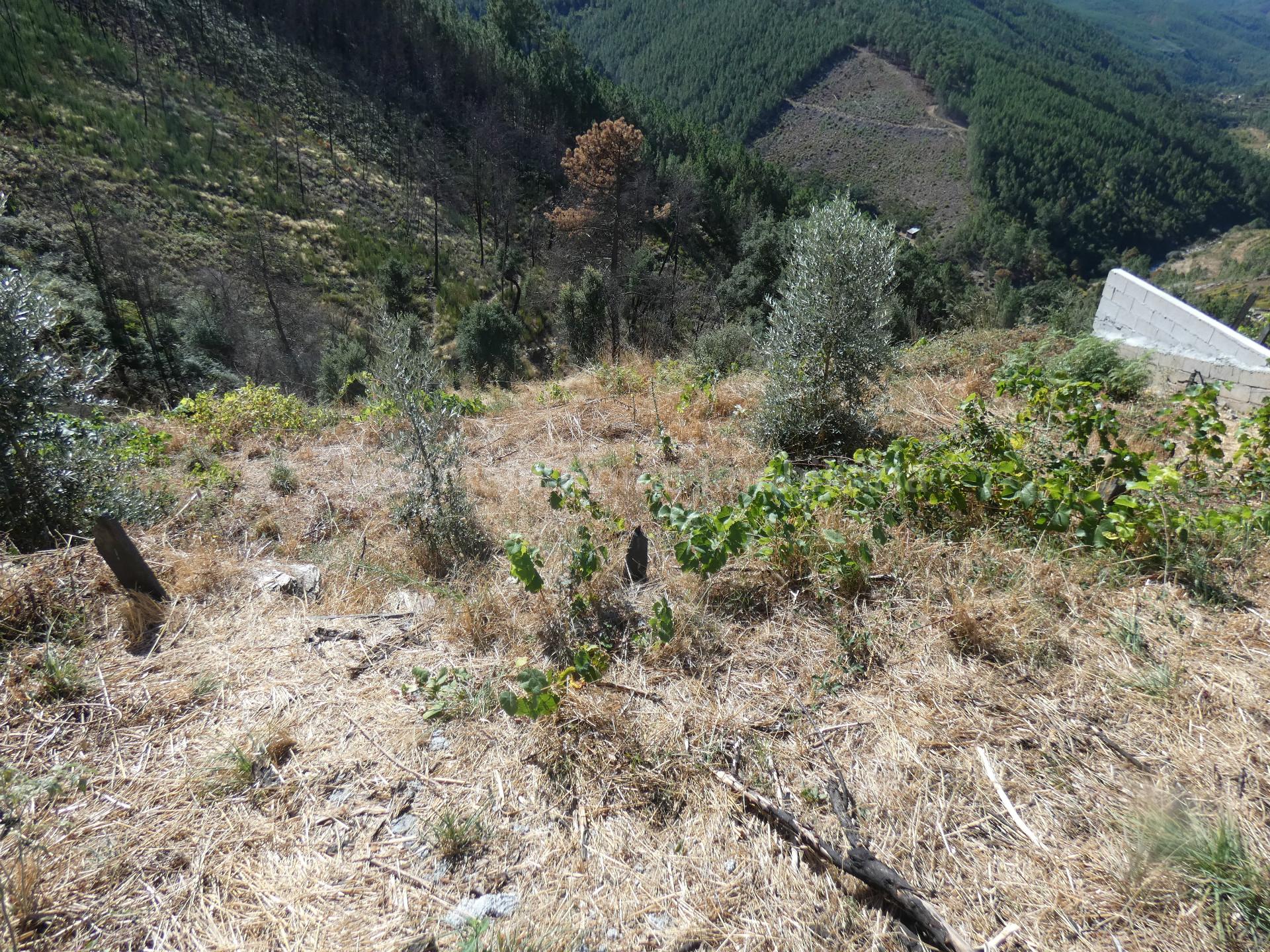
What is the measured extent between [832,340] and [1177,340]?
5.02m

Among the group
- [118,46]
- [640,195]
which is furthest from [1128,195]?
[118,46]

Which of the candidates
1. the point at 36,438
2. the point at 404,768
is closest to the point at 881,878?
the point at 404,768

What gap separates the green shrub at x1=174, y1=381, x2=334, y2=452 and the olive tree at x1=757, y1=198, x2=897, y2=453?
552cm

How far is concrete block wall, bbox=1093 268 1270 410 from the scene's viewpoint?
5566 millimetres

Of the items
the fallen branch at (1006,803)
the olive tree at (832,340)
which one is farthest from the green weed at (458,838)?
the olive tree at (832,340)

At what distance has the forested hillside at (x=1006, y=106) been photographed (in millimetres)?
78875

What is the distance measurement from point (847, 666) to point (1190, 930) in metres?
1.16

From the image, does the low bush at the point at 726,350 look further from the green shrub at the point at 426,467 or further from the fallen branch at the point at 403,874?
the fallen branch at the point at 403,874

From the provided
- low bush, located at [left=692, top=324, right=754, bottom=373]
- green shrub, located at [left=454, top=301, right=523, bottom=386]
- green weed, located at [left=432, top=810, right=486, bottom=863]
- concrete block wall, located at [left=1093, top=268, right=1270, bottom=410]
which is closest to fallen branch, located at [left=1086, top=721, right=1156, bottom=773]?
green weed, located at [left=432, top=810, right=486, bottom=863]

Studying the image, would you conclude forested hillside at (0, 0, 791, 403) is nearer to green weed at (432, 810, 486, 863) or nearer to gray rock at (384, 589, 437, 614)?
gray rock at (384, 589, 437, 614)

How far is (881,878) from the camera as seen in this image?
1603 mm

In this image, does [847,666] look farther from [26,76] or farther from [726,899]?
[26,76]

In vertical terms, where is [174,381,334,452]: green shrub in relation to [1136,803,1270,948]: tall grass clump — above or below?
below

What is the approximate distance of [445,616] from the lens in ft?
9.63
